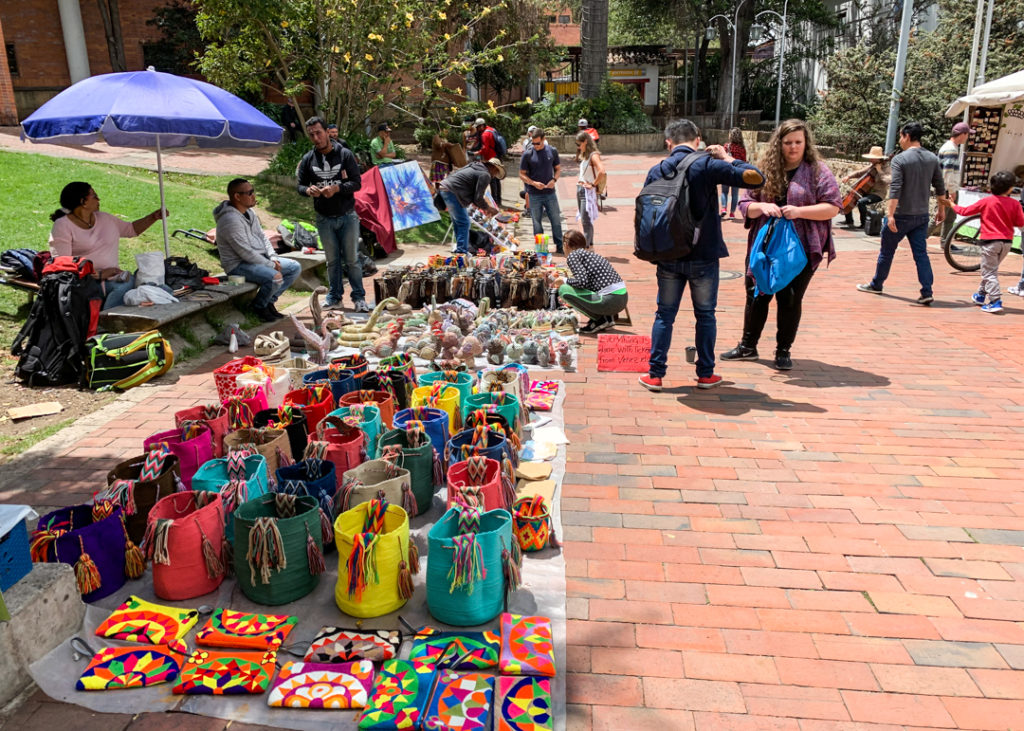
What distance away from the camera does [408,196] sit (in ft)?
37.2

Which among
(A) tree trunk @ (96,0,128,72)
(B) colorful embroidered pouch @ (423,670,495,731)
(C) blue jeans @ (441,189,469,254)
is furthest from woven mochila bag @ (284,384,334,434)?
(A) tree trunk @ (96,0,128,72)

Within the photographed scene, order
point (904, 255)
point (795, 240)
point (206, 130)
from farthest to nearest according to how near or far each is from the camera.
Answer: point (904, 255) → point (206, 130) → point (795, 240)

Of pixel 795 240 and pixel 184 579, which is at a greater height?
pixel 795 240

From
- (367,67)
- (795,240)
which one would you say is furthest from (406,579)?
(367,67)

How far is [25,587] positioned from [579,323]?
5.66 m

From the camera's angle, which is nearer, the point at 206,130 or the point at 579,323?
the point at 206,130

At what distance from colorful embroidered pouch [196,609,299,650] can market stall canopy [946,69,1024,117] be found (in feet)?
41.7

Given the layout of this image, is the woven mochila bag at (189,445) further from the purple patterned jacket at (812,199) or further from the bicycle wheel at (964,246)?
the bicycle wheel at (964,246)

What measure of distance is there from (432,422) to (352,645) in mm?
1485

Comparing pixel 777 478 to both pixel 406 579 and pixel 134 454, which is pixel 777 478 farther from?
pixel 134 454

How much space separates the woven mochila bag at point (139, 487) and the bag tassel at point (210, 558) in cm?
38

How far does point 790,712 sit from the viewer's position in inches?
99.7

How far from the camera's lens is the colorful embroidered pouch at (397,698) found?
96.0 inches

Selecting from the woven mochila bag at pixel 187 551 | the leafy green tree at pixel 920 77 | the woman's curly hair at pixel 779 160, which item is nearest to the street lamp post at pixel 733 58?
the leafy green tree at pixel 920 77
